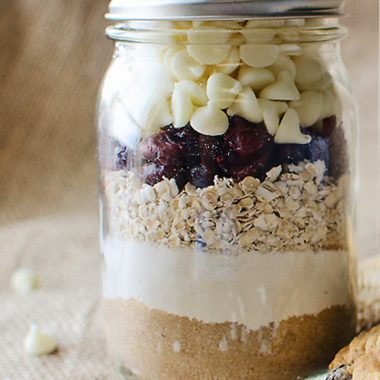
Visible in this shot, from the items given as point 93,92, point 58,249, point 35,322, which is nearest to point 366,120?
point 93,92

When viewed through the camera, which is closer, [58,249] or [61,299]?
[61,299]

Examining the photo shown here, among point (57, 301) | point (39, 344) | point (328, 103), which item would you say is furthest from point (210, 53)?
point (57, 301)

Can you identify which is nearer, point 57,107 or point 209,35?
point 209,35

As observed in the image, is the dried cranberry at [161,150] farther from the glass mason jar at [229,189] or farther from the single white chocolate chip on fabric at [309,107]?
the single white chocolate chip on fabric at [309,107]

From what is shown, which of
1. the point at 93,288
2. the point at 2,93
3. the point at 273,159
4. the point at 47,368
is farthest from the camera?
the point at 2,93

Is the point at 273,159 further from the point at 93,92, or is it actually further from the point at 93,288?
the point at 93,92

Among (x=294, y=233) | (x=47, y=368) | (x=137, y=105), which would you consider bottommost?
(x=47, y=368)

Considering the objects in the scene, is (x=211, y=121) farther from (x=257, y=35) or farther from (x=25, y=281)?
(x=25, y=281)
